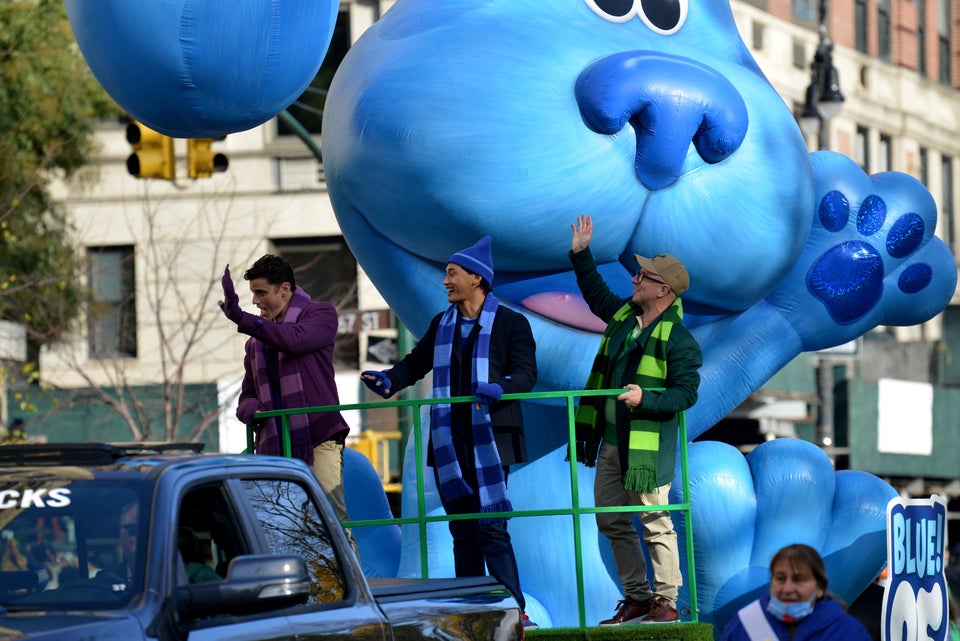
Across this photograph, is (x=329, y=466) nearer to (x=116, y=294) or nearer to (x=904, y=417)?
(x=116, y=294)

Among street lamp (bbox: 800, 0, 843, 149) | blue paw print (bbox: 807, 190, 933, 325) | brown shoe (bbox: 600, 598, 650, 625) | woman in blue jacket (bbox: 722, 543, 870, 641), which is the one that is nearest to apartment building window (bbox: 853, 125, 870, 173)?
street lamp (bbox: 800, 0, 843, 149)

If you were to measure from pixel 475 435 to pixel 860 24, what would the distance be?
90.5 feet

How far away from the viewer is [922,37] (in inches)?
1431

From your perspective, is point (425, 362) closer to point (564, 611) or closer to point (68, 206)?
point (564, 611)

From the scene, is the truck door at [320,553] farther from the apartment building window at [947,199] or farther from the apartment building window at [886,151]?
the apartment building window at [947,199]

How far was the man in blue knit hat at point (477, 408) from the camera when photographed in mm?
7691

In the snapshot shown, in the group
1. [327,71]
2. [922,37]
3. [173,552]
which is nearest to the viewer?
[173,552]

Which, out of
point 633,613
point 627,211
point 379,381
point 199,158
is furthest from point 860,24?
point 633,613

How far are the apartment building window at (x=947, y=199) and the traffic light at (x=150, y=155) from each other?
2375cm

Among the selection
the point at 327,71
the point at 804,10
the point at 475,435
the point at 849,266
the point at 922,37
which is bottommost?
the point at 475,435

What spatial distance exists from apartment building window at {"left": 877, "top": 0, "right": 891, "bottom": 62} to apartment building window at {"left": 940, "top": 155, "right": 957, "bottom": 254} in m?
2.92

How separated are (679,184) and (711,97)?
441 millimetres

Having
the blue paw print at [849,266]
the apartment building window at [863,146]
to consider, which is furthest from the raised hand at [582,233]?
the apartment building window at [863,146]

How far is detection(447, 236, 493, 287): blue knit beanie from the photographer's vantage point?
7926mm
